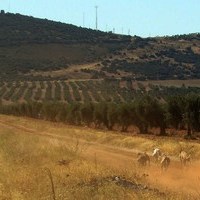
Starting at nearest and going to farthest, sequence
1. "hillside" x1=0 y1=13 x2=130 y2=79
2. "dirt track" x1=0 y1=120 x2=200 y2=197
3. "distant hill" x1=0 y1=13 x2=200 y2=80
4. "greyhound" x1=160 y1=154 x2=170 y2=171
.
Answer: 1. "dirt track" x1=0 y1=120 x2=200 y2=197
2. "greyhound" x1=160 y1=154 x2=170 y2=171
3. "distant hill" x1=0 y1=13 x2=200 y2=80
4. "hillside" x1=0 y1=13 x2=130 y2=79

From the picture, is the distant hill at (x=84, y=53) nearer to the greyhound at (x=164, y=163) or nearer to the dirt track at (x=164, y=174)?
the dirt track at (x=164, y=174)

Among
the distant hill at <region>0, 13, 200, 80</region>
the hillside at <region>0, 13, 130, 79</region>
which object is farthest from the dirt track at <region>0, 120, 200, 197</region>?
the hillside at <region>0, 13, 130, 79</region>

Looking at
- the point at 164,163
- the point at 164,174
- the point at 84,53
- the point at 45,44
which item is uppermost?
the point at 45,44

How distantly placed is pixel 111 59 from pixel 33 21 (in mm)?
38518

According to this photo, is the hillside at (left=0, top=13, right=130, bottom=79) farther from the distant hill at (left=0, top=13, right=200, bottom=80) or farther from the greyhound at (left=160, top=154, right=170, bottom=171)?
the greyhound at (left=160, top=154, right=170, bottom=171)

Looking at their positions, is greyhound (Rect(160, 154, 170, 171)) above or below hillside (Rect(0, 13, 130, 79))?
below

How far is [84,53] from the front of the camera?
164m

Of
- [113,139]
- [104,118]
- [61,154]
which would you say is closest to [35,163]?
[61,154]

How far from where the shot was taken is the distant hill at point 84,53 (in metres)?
138

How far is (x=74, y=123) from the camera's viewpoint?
5397cm

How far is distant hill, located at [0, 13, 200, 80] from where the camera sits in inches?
5443

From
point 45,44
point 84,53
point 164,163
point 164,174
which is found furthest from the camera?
point 45,44

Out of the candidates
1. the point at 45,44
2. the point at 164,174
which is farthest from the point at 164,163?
the point at 45,44

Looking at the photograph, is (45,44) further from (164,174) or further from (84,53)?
(164,174)
